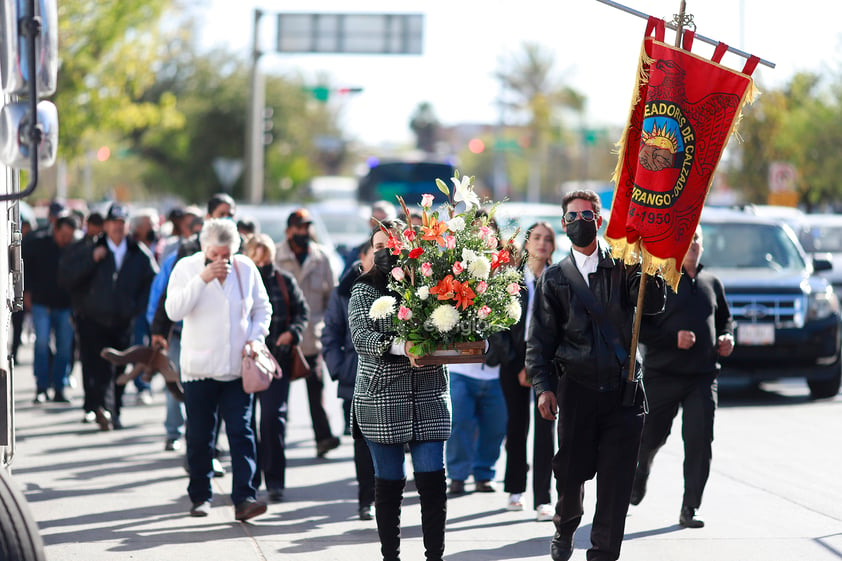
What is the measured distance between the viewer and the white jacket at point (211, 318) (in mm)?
8102

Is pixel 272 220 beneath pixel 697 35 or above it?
beneath

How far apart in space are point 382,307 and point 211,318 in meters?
2.22

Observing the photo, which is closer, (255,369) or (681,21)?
(681,21)

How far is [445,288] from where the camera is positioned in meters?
6.29

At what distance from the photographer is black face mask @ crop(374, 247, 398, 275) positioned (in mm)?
6527

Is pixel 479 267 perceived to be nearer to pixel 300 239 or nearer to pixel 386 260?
pixel 386 260

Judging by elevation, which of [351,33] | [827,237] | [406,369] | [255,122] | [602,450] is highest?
[351,33]

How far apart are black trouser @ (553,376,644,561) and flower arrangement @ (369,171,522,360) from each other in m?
0.55

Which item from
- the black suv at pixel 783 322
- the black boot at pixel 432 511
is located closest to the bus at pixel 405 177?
the black suv at pixel 783 322

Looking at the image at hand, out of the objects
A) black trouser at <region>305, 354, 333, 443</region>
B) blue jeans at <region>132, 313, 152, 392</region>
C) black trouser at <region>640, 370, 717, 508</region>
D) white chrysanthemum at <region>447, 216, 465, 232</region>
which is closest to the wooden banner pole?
white chrysanthemum at <region>447, 216, 465, 232</region>

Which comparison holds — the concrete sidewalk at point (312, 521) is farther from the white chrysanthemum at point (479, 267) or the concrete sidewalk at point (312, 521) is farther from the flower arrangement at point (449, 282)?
the white chrysanthemum at point (479, 267)

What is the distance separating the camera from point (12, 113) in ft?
15.4

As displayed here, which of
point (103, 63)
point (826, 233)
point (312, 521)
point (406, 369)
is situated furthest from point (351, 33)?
point (406, 369)

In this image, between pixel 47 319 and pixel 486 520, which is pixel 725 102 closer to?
pixel 486 520
